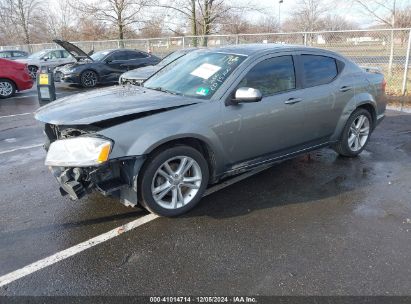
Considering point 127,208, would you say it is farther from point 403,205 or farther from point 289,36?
point 289,36

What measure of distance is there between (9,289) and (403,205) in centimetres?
400

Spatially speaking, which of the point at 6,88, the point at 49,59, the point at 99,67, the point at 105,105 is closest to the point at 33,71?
the point at 49,59

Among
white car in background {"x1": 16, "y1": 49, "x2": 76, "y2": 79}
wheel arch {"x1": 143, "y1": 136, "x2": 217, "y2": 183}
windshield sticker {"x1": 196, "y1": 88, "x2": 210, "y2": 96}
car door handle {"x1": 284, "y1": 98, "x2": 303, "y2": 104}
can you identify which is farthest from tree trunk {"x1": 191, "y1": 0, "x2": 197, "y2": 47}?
wheel arch {"x1": 143, "y1": 136, "x2": 217, "y2": 183}

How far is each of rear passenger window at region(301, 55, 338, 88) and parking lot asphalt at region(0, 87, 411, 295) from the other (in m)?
1.25

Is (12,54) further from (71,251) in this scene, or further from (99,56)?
(71,251)

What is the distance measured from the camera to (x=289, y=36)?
1495cm

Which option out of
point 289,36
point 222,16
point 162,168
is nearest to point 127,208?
point 162,168

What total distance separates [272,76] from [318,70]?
0.92m

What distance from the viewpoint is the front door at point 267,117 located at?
407 cm

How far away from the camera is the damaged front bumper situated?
11.2 ft

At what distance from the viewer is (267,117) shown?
4.29 metres

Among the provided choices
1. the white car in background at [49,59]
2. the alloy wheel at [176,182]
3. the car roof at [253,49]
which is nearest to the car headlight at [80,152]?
the alloy wheel at [176,182]

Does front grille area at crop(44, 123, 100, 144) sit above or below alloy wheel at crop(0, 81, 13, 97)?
above

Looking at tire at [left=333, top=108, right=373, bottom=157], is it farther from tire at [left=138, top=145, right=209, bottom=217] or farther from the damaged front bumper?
the damaged front bumper
